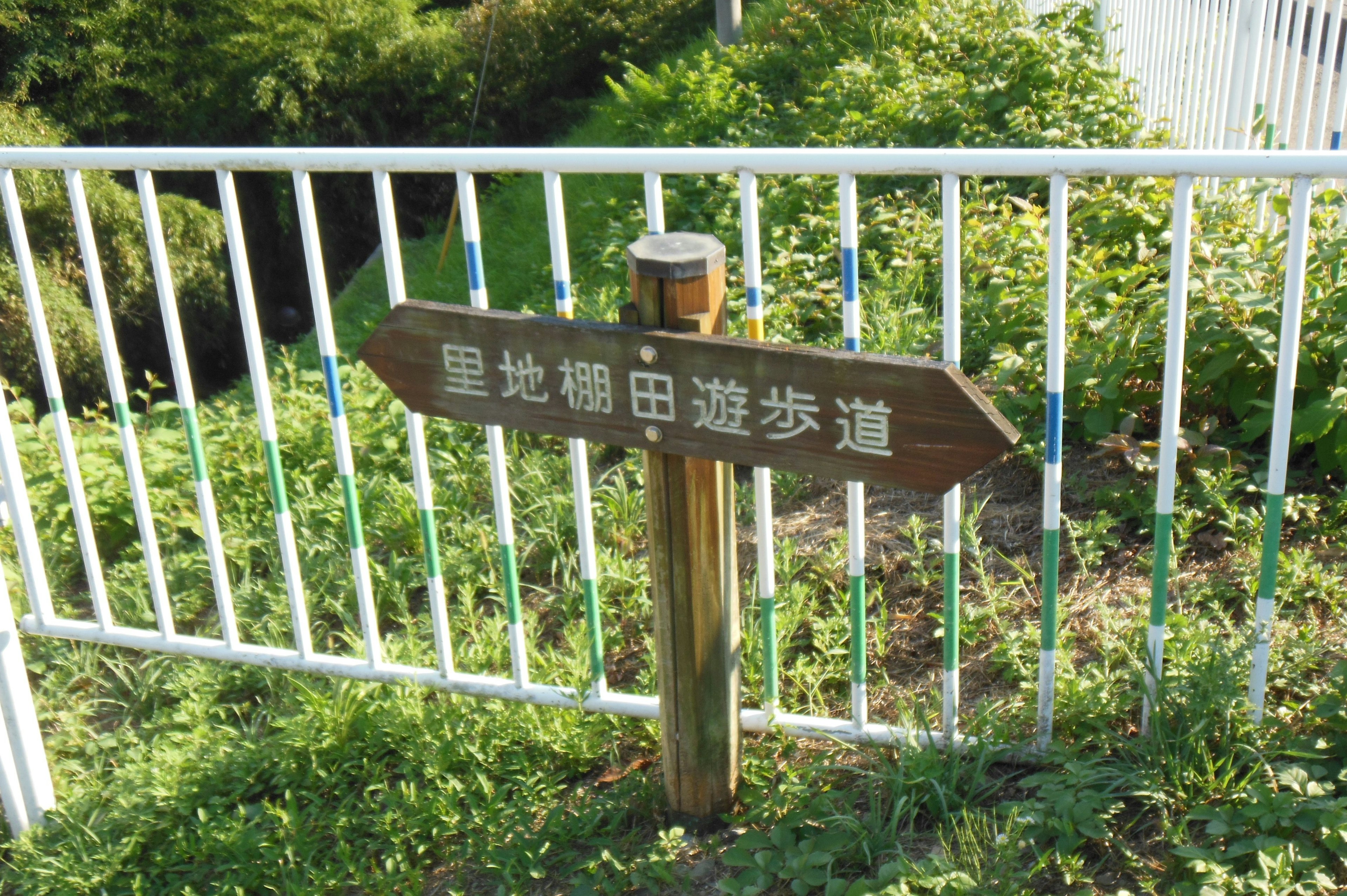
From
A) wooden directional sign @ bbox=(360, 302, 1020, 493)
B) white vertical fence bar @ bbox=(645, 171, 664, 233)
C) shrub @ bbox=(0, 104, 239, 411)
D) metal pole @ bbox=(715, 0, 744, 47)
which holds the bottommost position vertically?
shrub @ bbox=(0, 104, 239, 411)

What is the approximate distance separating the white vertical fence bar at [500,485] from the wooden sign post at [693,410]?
18cm

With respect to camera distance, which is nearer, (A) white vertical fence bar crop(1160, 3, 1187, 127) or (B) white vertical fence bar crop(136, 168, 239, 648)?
(B) white vertical fence bar crop(136, 168, 239, 648)

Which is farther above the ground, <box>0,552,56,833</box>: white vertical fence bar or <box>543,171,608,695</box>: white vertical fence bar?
<box>543,171,608,695</box>: white vertical fence bar

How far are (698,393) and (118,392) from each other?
1.46 metres

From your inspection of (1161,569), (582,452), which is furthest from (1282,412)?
(582,452)

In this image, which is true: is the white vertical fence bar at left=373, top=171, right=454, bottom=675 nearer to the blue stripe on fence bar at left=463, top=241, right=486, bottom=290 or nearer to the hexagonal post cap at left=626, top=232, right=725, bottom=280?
the blue stripe on fence bar at left=463, top=241, right=486, bottom=290

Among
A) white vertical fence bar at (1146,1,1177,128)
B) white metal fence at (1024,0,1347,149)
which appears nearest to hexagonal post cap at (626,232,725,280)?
white metal fence at (1024,0,1347,149)

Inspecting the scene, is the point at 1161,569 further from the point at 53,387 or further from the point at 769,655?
the point at 53,387

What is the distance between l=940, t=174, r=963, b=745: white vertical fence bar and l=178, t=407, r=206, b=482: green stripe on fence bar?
5.22 feet

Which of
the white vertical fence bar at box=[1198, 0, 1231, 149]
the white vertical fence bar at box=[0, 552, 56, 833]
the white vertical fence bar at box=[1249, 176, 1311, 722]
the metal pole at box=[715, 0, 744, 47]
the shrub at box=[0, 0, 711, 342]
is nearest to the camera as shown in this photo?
the white vertical fence bar at box=[1249, 176, 1311, 722]

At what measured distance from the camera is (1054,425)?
6.45 feet

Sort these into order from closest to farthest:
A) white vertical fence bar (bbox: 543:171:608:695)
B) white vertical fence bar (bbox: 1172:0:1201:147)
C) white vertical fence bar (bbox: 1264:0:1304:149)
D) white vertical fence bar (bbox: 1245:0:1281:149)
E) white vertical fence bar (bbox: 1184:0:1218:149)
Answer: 1. white vertical fence bar (bbox: 543:171:608:695)
2. white vertical fence bar (bbox: 1264:0:1304:149)
3. white vertical fence bar (bbox: 1245:0:1281:149)
4. white vertical fence bar (bbox: 1184:0:1218:149)
5. white vertical fence bar (bbox: 1172:0:1201:147)

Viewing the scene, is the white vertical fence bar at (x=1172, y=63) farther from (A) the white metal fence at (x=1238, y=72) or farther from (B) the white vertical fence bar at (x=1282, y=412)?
(B) the white vertical fence bar at (x=1282, y=412)

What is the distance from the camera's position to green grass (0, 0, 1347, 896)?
6.77ft
